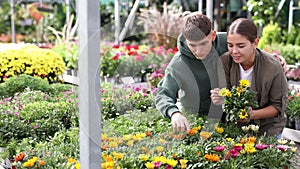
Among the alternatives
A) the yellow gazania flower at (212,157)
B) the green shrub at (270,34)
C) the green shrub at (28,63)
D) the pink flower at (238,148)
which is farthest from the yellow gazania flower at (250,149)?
the green shrub at (270,34)

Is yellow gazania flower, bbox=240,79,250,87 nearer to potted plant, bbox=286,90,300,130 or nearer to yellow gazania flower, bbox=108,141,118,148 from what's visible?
yellow gazania flower, bbox=108,141,118,148

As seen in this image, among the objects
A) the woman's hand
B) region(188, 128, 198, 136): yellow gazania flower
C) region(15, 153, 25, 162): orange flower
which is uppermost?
the woman's hand

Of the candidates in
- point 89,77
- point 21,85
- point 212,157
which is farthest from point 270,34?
point 89,77

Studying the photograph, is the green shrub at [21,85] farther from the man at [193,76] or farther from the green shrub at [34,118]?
the man at [193,76]

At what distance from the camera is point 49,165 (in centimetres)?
226

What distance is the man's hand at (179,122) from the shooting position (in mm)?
2225

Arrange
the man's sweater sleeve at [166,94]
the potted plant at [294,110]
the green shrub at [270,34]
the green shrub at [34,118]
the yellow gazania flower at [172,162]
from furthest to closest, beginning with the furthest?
the green shrub at [270,34]
the potted plant at [294,110]
the green shrub at [34,118]
the man's sweater sleeve at [166,94]
the yellow gazania flower at [172,162]

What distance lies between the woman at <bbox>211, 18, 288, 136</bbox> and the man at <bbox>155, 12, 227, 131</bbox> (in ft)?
0.34

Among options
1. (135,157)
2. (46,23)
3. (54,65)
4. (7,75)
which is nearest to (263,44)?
(54,65)

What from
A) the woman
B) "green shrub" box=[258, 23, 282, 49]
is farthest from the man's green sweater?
"green shrub" box=[258, 23, 282, 49]

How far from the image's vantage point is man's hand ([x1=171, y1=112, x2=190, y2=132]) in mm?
2225

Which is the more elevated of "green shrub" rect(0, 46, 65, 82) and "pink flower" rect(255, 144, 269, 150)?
"green shrub" rect(0, 46, 65, 82)

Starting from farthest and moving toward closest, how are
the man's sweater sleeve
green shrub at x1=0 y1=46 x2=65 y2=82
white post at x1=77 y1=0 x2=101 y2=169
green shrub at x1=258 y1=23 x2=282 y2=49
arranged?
green shrub at x1=258 y1=23 x2=282 y2=49, green shrub at x1=0 y1=46 x2=65 y2=82, the man's sweater sleeve, white post at x1=77 y1=0 x2=101 y2=169

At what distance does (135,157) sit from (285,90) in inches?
38.4
